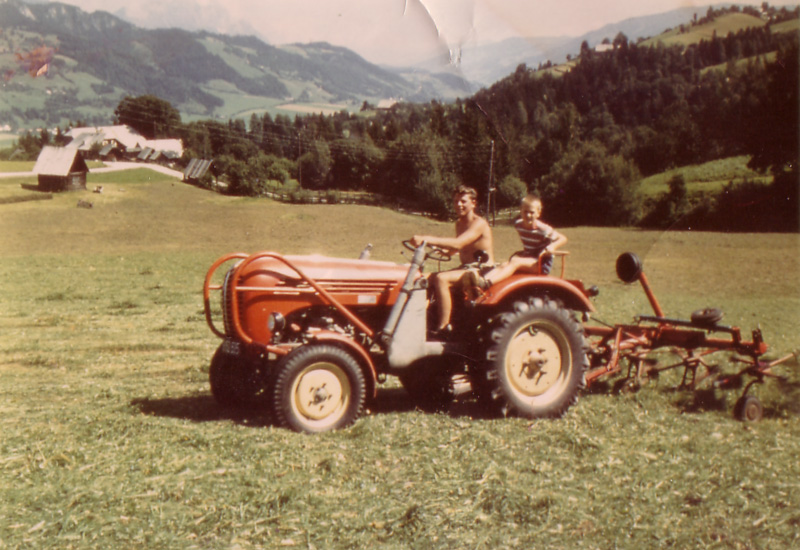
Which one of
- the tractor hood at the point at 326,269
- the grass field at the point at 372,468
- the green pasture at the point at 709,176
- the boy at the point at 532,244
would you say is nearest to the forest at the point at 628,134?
the green pasture at the point at 709,176

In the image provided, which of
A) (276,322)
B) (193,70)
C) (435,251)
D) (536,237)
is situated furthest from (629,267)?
(193,70)

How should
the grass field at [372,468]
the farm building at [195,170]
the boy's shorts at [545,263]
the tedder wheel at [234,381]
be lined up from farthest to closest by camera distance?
the farm building at [195,170], the boy's shorts at [545,263], the tedder wheel at [234,381], the grass field at [372,468]

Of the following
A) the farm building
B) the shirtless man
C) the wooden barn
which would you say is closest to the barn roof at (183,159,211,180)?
the farm building

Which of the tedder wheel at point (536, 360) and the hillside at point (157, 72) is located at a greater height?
the hillside at point (157, 72)

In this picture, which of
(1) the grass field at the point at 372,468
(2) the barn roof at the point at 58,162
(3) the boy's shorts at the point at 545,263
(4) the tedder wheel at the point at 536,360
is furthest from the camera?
(2) the barn roof at the point at 58,162

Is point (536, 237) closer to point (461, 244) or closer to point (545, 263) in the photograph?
point (545, 263)

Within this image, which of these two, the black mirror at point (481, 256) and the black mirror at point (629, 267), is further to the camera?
the black mirror at point (629, 267)

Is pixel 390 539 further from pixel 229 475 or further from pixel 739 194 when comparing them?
pixel 739 194

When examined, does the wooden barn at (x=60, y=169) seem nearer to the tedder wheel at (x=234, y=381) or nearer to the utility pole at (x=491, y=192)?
the utility pole at (x=491, y=192)
